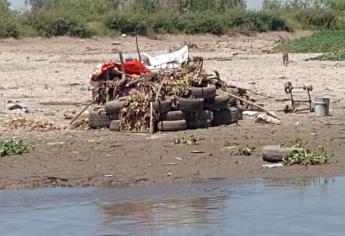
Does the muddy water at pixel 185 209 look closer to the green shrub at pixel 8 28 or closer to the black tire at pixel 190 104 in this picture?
the black tire at pixel 190 104

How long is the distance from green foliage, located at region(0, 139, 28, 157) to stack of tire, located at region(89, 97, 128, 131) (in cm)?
209

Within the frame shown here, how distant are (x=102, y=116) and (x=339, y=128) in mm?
3887

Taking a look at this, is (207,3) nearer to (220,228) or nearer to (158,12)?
(158,12)

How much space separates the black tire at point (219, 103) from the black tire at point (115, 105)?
4.39ft

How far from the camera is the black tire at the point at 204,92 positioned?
1602cm

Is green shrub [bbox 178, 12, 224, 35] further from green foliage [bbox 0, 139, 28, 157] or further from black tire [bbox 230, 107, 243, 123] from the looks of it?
green foliage [bbox 0, 139, 28, 157]

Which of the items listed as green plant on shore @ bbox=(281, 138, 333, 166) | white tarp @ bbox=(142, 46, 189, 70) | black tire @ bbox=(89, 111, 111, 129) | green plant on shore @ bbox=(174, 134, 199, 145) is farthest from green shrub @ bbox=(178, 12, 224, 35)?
green plant on shore @ bbox=(281, 138, 333, 166)

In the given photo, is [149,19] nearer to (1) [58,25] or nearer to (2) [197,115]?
(1) [58,25]

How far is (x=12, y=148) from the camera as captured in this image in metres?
14.3

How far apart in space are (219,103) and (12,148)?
379cm

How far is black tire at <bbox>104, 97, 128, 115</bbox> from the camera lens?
52.8ft

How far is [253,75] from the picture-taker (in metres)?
27.4

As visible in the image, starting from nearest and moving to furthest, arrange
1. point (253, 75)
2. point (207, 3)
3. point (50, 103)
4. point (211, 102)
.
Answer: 1. point (211, 102)
2. point (50, 103)
3. point (253, 75)
4. point (207, 3)

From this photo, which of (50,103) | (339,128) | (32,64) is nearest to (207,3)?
(32,64)
